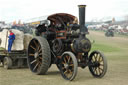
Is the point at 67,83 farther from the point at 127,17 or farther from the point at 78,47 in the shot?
the point at 127,17

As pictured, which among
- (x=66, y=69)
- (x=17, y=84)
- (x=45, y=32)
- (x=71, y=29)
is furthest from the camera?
(x=45, y=32)

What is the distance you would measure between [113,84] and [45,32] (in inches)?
136

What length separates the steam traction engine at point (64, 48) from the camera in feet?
25.4

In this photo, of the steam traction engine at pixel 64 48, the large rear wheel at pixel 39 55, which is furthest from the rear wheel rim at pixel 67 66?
the large rear wheel at pixel 39 55

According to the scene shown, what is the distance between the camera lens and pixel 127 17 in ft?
265

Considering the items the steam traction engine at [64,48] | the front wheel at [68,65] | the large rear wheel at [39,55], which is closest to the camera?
the front wheel at [68,65]

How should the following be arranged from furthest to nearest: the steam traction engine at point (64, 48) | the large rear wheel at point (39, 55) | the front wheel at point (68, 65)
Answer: the large rear wheel at point (39, 55) → the steam traction engine at point (64, 48) → the front wheel at point (68, 65)

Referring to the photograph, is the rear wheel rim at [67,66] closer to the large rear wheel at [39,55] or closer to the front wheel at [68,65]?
the front wheel at [68,65]

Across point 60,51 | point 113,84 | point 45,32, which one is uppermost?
point 45,32

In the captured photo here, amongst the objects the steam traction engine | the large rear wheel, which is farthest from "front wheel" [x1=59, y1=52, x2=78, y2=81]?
the large rear wheel

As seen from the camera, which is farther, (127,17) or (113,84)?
(127,17)

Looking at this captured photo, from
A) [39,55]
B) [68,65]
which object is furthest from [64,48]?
[68,65]

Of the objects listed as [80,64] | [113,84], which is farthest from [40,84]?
[113,84]

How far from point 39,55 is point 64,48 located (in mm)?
976
